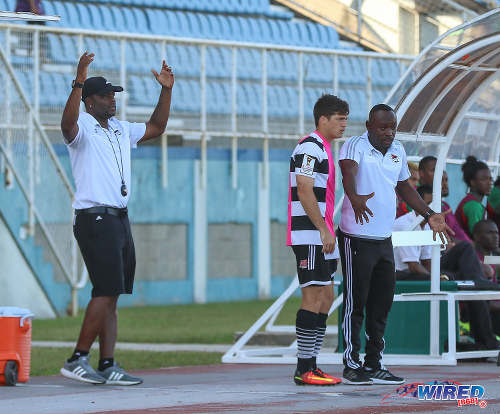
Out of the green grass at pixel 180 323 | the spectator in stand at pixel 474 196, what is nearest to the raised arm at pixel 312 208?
the spectator in stand at pixel 474 196

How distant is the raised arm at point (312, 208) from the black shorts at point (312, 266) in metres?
0.08

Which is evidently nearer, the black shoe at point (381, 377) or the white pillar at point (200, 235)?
the black shoe at point (381, 377)

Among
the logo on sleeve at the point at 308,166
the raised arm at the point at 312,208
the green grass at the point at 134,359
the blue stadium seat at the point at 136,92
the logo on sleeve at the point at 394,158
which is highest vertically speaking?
the blue stadium seat at the point at 136,92

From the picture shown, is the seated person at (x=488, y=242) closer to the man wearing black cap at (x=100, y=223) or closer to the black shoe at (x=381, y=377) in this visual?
the black shoe at (x=381, y=377)

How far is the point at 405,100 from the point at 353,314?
8.10 feet

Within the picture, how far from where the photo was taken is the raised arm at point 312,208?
7.11 m

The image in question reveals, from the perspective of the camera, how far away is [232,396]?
6.53 m

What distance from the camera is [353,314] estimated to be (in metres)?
7.58

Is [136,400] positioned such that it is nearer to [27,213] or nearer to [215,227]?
[27,213]

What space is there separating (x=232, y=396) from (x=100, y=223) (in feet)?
5.27

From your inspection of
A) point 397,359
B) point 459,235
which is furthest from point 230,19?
point 397,359

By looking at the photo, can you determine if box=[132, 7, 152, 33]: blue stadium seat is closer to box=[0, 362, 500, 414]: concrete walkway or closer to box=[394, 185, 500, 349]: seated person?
box=[394, 185, 500, 349]: seated person

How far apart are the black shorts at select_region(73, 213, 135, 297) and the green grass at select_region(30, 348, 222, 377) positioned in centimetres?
188

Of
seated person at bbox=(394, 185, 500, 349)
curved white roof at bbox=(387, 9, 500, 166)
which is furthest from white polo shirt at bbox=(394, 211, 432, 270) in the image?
curved white roof at bbox=(387, 9, 500, 166)
